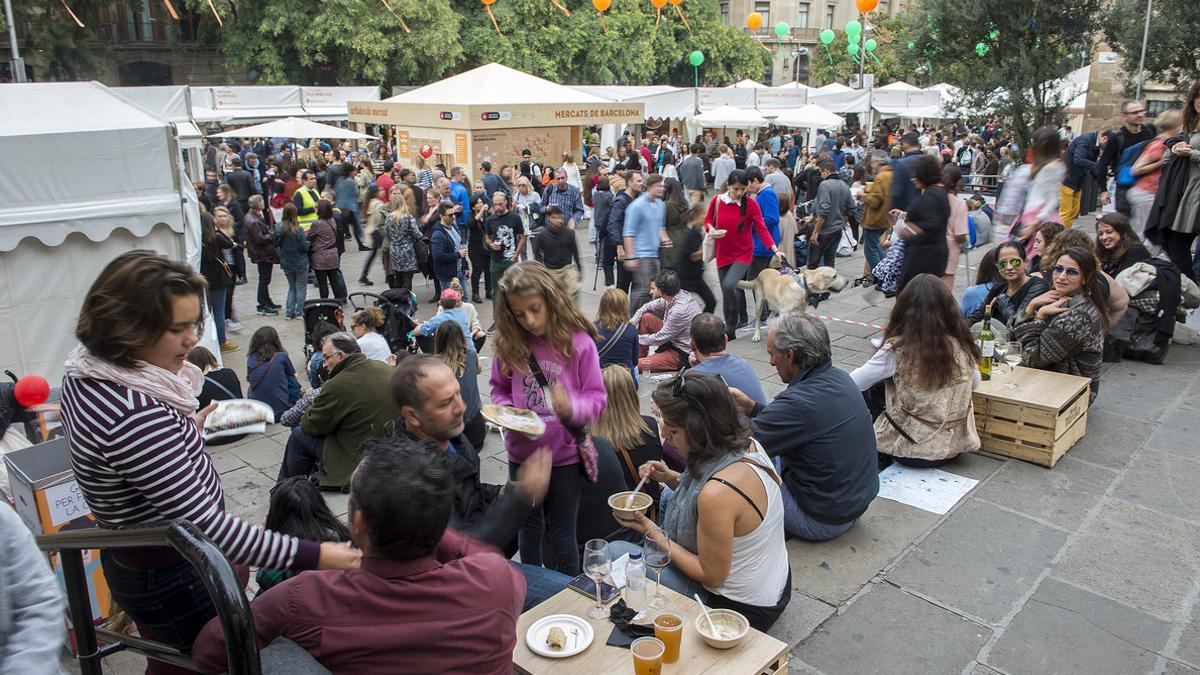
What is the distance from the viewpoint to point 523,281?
11.2ft

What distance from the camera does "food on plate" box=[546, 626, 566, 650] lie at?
274cm

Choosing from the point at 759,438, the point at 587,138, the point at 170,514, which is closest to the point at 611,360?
the point at 759,438

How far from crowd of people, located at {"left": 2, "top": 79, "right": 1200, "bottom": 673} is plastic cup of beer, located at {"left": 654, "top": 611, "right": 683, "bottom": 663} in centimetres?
39

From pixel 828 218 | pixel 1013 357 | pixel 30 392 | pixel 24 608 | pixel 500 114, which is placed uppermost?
pixel 500 114

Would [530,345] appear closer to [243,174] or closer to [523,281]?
[523,281]

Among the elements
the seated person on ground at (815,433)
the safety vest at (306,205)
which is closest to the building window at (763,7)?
the safety vest at (306,205)

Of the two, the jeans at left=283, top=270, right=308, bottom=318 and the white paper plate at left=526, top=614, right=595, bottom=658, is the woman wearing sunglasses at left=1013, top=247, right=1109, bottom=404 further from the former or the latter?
the jeans at left=283, top=270, right=308, bottom=318

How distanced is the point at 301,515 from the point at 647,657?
A: 1.31m

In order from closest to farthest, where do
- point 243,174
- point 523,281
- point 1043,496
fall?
1. point 523,281
2. point 1043,496
3. point 243,174

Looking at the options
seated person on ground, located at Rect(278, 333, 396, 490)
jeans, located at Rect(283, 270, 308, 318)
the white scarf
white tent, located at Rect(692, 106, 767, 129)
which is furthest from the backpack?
white tent, located at Rect(692, 106, 767, 129)

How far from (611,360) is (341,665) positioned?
4.76m

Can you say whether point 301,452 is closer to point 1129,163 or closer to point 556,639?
point 556,639

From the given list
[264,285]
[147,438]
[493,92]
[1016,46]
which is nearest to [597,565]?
[147,438]

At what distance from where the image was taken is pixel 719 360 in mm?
4898
